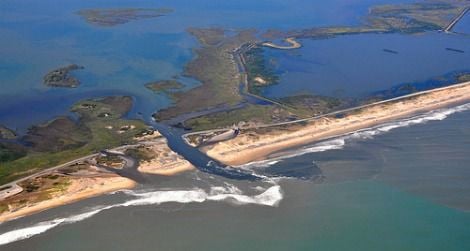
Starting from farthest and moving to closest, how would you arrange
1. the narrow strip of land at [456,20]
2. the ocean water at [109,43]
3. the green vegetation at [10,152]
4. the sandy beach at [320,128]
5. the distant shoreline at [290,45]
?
the narrow strip of land at [456,20] < the distant shoreline at [290,45] < the ocean water at [109,43] < the sandy beach at [320,128] < the green vegetation at [10,152]

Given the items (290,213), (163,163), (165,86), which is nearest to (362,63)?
(165,86)

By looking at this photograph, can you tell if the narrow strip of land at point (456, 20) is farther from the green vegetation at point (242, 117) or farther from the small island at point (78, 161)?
the small island at point (78, 161)

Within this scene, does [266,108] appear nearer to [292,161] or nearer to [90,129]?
[292,161]

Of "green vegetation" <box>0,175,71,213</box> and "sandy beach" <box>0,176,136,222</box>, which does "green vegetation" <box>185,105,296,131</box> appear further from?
"green vegetation" <box>0,175,71,213</box>

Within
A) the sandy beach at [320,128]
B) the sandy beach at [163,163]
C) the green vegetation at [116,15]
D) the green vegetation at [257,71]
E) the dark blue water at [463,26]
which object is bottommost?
the sandy beach at [163,163]

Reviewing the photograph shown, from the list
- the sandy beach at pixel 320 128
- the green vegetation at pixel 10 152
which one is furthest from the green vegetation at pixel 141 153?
the green vegetation at pixel 10 152
